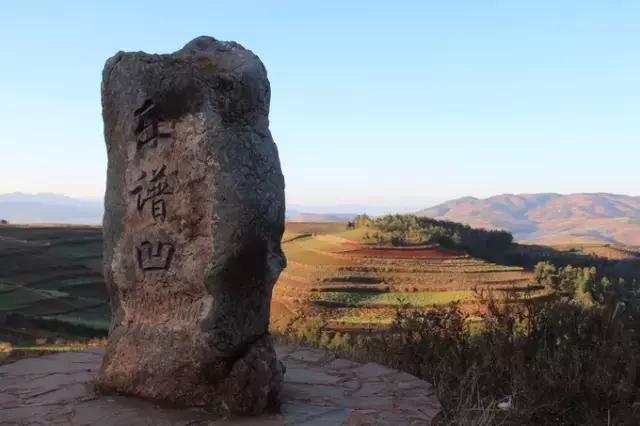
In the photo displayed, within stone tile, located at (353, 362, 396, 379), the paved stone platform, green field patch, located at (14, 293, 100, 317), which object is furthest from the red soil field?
the paved stone platform

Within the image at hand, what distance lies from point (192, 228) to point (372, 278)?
68.8 ft

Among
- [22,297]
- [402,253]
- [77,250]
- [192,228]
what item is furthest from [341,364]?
[77,250]

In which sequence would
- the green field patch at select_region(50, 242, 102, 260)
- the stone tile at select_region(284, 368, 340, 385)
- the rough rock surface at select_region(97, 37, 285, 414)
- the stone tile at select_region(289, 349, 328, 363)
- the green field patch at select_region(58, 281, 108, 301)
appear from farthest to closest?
the green field patch at select_region(50, 242, 102, 260) < the green field patch at select_region(58, 281, 108, 301) < the stone tile at select_region(289, 349, 328, 363) < the stone tile at select_region(284, 368, 340, 385) < the rough rock surface at select_region(97, 37, 285, 414)

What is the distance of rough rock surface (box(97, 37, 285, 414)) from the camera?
14.5 ft

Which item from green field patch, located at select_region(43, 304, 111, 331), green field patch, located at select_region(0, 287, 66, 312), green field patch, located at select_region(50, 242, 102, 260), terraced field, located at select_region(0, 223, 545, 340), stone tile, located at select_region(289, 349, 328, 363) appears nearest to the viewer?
stone tile, located at select_region(289, 349, 328, 363)

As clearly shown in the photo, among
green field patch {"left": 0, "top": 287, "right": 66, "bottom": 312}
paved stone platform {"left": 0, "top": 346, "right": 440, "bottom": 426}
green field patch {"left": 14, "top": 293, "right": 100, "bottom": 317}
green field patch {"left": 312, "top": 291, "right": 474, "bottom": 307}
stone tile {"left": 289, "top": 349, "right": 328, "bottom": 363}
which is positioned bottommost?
green field patch {"left": 14, "top": 293, "right": 100, "bottom": 317}

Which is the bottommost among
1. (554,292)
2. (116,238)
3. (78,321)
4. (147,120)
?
(78,321)

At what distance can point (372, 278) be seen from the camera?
25.2 m

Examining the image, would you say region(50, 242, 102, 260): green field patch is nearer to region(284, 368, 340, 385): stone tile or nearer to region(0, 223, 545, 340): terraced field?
region(0, 223, 545, 340): terraced field

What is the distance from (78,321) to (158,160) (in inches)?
771

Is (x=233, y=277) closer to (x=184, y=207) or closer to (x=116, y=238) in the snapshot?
(x=184, y=207)

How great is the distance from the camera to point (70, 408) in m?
4.55

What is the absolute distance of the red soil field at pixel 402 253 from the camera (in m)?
27.3

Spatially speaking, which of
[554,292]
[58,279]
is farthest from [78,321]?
[554,292]
